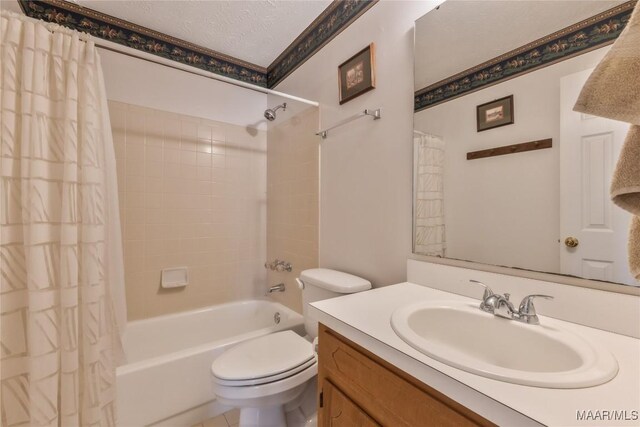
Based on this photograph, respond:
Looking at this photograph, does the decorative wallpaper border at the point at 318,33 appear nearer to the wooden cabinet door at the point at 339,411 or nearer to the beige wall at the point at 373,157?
the beige wall at the point at 373,157

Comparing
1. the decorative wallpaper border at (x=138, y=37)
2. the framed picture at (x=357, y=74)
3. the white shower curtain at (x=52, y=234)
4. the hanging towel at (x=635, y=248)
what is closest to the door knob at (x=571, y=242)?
the hanging towel at (x=635, y=248)

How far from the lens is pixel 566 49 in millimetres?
727

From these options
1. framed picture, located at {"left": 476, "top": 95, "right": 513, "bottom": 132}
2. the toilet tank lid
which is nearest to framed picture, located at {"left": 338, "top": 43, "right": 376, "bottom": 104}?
framed picture, located at {"left": 476, "top": 95, "right": 513, "bottom": 132}

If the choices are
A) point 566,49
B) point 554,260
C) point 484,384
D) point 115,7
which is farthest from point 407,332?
point 115,7

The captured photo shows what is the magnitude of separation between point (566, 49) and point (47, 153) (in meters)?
1.79

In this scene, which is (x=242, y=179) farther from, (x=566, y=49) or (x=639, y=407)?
(x=639, y=407)

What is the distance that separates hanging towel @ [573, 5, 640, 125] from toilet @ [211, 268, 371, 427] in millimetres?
960

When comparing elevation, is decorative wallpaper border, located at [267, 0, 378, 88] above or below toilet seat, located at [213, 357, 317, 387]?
above

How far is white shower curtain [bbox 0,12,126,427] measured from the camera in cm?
95

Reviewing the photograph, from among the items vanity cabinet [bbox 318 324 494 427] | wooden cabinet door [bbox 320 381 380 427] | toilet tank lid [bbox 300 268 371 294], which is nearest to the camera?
vanity cabinet [bbox 318 324 494 427]

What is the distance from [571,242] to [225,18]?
6.61 ft

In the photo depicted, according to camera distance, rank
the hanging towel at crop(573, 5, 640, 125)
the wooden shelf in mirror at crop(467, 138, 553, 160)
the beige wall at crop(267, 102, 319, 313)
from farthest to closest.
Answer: the beige wall at crop(267, 102, 319, 313) < the wooden shelf in mirror at crop(467, 138, 553, 160) < the hanging towel at crop(573, 5, 640, 125)

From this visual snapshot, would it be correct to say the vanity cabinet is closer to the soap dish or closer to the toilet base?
the toilet base

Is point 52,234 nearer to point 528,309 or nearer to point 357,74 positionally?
point 357,74
